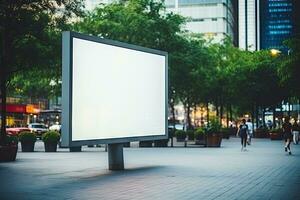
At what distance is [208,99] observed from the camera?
188 feet

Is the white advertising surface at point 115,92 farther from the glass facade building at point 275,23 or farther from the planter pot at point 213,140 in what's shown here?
the glass facade building at point 275,23

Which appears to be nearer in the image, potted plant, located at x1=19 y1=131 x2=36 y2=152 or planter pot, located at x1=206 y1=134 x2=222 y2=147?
potted plant, located at x1=19 y1=131 x2=36 y2=152

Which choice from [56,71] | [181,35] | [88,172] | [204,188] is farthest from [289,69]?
[204,188]

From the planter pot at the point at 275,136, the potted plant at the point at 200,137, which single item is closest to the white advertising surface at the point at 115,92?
the potted plant at the point at 200,137

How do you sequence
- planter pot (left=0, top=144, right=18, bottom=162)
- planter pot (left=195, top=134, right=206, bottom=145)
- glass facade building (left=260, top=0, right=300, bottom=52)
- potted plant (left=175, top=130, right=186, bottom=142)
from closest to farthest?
1. planter pot (left=0, top=144, right=18, bottom=162)
2. planter pot (left=195, top=134, right=206, bottom=145)
3. potted plant (left=175, top=130, right=186, bottom=142)
4. glass facade building (left=260, top=0, right=300, bottom=52)

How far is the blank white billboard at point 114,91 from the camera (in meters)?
14.8

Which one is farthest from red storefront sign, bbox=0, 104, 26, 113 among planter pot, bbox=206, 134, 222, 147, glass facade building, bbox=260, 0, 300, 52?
glass facade building, bbox=260, 0, 300, 52

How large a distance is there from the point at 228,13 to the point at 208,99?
66082 millimetres

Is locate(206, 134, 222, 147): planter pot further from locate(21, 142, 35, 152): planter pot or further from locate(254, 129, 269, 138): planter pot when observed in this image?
locate(254, 129, 269, 138): planter pot

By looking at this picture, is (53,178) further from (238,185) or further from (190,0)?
(190,0)

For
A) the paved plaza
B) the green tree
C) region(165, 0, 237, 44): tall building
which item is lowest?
the paved plaza

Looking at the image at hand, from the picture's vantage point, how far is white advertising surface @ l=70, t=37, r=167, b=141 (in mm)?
14953

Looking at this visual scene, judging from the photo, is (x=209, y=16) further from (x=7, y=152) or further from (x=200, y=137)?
(x=7, y=152)

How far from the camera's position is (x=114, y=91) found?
54.5ft
